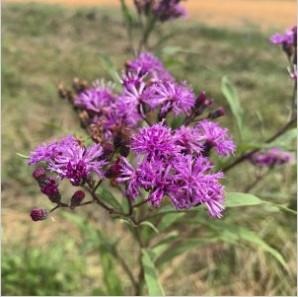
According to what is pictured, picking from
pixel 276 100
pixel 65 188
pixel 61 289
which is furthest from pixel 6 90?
pixel 61 289

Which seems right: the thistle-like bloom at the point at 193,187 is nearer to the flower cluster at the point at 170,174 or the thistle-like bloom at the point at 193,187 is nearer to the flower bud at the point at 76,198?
the flower cluster at the point at 170,174

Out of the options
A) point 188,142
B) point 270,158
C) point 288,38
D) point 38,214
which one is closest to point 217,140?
point 188,142

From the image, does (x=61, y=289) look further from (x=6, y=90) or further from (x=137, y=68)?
(x=6, y=90)

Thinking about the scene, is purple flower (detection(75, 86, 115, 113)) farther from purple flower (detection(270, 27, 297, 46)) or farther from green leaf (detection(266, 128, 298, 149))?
purple flower (detection(270, 27, 297, 46))

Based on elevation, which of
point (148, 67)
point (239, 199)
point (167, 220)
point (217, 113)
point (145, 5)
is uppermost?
point (145, 5)

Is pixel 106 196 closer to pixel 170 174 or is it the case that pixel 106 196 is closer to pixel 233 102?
pixel 170 174
